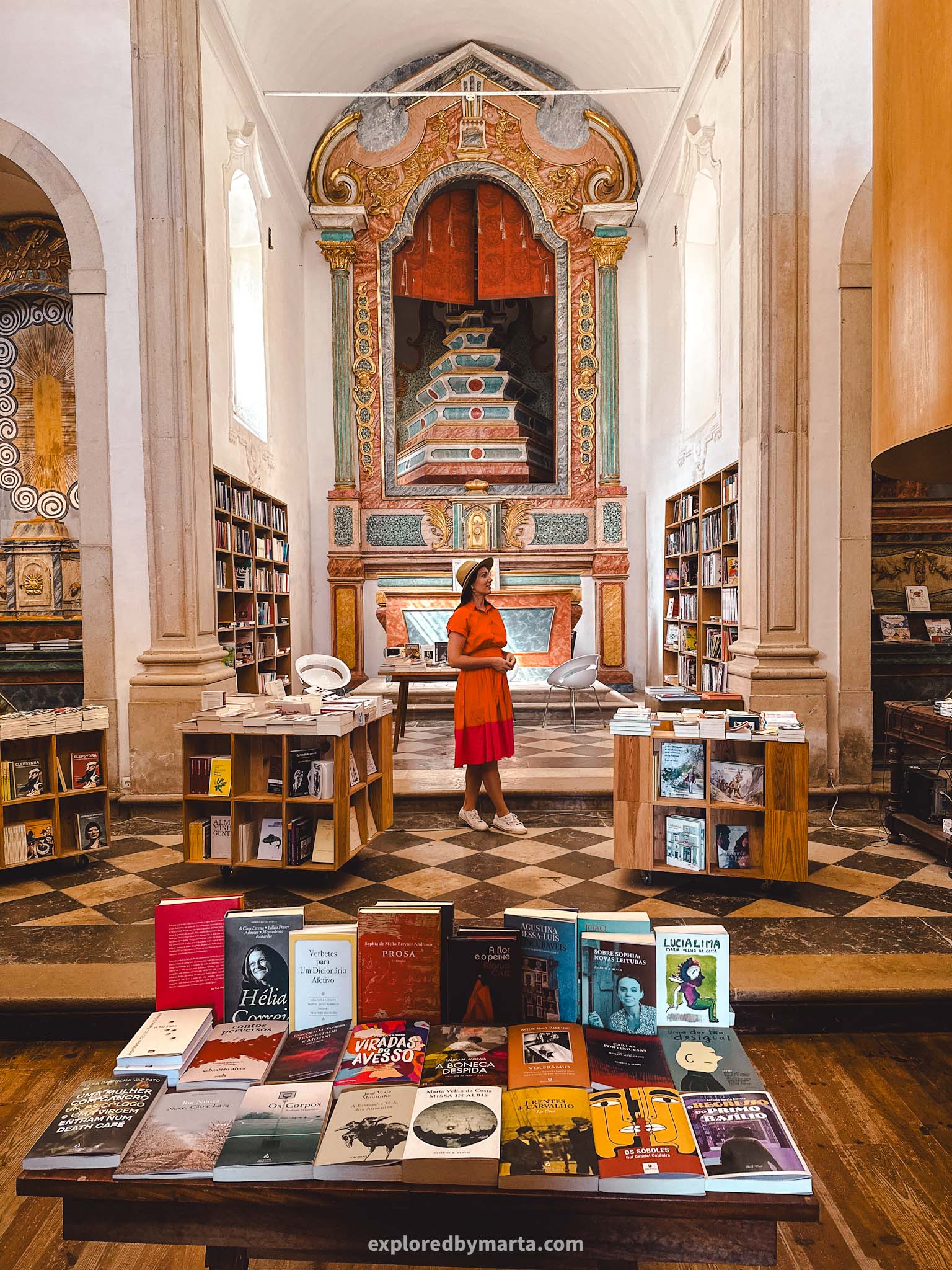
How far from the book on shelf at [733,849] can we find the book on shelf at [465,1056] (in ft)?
8.22

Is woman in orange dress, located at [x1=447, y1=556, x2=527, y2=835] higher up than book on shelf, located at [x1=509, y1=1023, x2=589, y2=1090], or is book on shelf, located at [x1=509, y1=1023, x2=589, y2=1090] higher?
woman in orange dress, located at [x1=447, y1=556, x2=527, y2=835]

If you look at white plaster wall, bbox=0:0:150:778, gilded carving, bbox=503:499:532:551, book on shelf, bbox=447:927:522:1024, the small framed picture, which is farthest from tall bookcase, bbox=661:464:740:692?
book on shelf, bbox=447:927:522:1024

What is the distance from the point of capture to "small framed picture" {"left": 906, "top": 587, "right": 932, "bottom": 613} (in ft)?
21.2

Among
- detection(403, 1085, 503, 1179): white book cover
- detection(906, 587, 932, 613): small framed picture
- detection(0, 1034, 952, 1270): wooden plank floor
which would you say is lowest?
detection(0, 1034, 952, 1270): wooden plank floor

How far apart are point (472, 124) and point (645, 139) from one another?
2.32m

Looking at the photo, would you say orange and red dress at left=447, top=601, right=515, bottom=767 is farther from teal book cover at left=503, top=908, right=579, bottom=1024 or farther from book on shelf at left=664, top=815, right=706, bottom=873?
teal book cover at left=503, top=908, right=579, bottom=1024

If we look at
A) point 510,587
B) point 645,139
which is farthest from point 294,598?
point 645,139

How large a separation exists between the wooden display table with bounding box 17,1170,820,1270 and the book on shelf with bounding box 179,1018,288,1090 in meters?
0.21

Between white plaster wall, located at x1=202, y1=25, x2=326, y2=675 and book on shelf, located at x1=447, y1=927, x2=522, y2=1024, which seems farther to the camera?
white plaster wall, located at x1=202, y1=25, x2=326, y2=675

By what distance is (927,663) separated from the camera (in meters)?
6.27

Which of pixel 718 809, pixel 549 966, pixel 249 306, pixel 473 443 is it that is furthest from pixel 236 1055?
pixel 473 443

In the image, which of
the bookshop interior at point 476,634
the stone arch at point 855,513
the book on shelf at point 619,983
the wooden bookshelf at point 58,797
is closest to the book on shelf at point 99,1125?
the bookshop interior at point 476,634

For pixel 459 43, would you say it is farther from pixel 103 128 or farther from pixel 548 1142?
pixel 548 1142

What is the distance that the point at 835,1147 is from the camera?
7.02 ft
